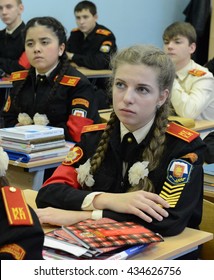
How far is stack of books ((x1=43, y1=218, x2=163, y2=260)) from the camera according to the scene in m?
1.62

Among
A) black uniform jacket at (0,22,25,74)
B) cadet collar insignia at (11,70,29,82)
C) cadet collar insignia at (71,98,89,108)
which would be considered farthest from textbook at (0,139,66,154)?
black uniform jacket at (0,22,25,74)

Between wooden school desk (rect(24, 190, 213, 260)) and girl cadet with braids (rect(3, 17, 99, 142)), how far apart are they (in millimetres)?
1622

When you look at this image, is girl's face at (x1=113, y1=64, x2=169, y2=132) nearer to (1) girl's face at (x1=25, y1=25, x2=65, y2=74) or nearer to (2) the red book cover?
(2) the red book cover

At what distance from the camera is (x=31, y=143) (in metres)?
2.92

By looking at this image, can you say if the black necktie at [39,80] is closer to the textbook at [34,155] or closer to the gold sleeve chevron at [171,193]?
the textbook at [34,155]

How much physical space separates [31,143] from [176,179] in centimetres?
110

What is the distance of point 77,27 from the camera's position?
701cm

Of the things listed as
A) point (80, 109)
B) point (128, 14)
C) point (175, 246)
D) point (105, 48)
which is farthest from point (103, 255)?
point (128, 14)

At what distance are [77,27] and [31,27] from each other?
3.46 metres

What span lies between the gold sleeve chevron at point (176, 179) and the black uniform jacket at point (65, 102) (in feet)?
4.84

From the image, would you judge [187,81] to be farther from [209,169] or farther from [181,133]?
[181,133]

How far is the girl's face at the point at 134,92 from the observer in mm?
2041

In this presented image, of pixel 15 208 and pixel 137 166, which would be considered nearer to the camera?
pixel 15 208

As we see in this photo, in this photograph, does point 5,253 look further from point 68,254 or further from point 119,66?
point 119,66
